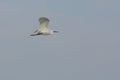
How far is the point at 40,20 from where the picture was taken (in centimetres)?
13212

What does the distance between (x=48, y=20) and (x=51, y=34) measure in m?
2.57

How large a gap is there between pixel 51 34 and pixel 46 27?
55.0 inches

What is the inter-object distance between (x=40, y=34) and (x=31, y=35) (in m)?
1.14

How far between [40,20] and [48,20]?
103 centimetres

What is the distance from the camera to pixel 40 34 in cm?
13325

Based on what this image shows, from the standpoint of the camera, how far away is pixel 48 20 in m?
133

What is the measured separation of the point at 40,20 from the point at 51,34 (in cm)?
320

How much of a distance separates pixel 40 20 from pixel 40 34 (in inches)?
76.3

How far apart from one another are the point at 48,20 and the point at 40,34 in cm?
194

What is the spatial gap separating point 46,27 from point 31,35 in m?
2.12

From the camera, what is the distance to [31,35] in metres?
133

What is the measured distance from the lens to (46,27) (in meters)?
134

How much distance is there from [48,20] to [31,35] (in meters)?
2.58
